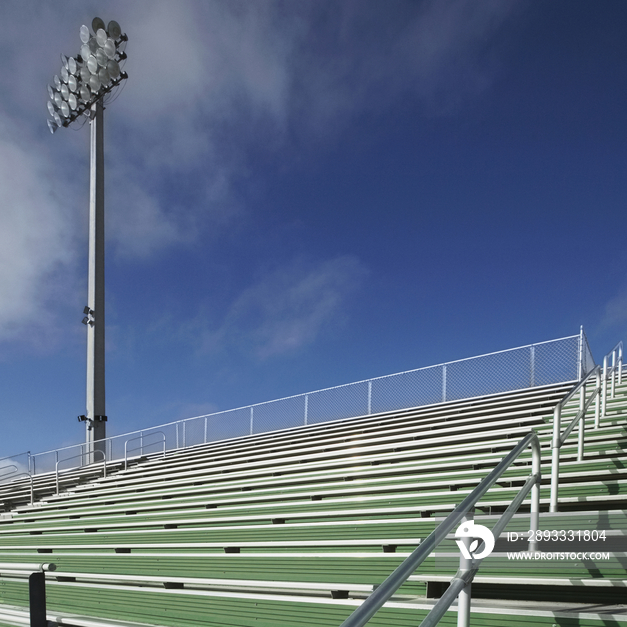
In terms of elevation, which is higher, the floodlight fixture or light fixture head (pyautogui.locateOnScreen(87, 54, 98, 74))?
the floodlight fixture

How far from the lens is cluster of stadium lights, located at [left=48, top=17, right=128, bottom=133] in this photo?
57.2 ft

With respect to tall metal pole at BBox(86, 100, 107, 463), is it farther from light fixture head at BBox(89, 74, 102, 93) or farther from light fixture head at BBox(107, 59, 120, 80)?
light fixture head at BBox(107, 59, 120, 80)

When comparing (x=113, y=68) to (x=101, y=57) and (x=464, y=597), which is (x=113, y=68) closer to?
(x=101, y=57)

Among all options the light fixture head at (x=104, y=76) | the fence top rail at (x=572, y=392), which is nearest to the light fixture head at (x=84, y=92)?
the light fixture head at (x=104, y=76)

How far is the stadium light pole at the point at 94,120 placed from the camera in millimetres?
15398

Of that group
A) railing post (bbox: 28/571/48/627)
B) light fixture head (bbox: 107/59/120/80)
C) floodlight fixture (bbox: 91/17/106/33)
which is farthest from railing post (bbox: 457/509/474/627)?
floodlight fixture (bbox: 91/17/106/33)

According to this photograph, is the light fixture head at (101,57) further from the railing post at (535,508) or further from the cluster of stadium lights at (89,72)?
the railing post at (535,508)

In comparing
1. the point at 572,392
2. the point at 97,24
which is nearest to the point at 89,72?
the point at 97,24

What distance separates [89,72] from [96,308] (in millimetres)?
7342

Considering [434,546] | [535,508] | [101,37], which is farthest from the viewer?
[101,37]

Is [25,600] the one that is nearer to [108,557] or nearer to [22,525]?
[108,557]

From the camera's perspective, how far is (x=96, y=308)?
15.9m

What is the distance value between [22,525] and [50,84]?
47.9 ft

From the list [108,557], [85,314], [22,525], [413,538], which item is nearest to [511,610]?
[413,538]
